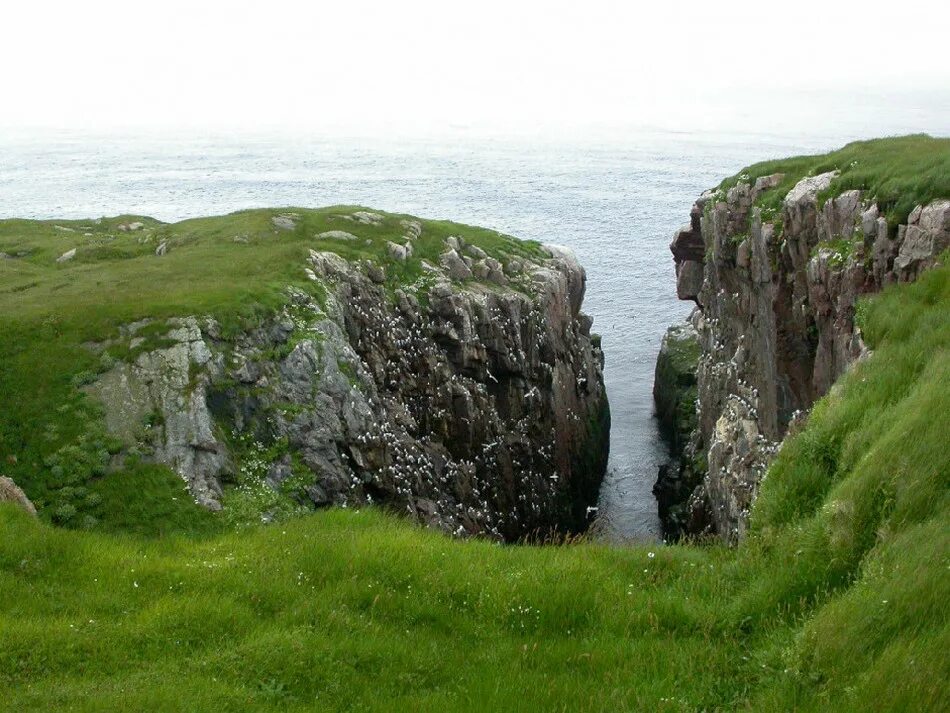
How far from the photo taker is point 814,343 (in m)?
28.4

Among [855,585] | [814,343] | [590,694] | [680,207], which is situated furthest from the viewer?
[680,207]

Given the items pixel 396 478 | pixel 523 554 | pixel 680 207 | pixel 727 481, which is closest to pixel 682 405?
pixel 727 481

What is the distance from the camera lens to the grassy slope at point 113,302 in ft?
73.6

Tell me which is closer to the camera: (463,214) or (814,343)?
(814,343)

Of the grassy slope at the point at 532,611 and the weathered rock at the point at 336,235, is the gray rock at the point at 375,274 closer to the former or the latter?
the weathered rock at the point at 336,235

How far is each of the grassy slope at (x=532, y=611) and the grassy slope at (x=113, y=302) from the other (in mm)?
8373

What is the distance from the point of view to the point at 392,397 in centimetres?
3272

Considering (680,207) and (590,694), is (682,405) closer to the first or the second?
(590,694)

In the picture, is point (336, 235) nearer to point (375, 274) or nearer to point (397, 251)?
point (397, 251)

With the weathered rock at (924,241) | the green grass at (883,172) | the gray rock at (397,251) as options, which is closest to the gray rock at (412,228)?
the gray rock at (397,251)

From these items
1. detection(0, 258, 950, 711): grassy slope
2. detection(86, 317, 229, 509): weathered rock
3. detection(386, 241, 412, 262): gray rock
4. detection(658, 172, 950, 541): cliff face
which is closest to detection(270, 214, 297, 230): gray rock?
detection(386, 241, 412, 262): gray rock

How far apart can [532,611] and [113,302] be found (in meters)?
23.2

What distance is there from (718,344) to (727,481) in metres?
12.2

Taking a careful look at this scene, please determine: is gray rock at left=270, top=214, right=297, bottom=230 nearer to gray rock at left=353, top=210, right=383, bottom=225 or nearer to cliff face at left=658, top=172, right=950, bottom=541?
gray rock at left=353, top=210, right=383, bottom=225
